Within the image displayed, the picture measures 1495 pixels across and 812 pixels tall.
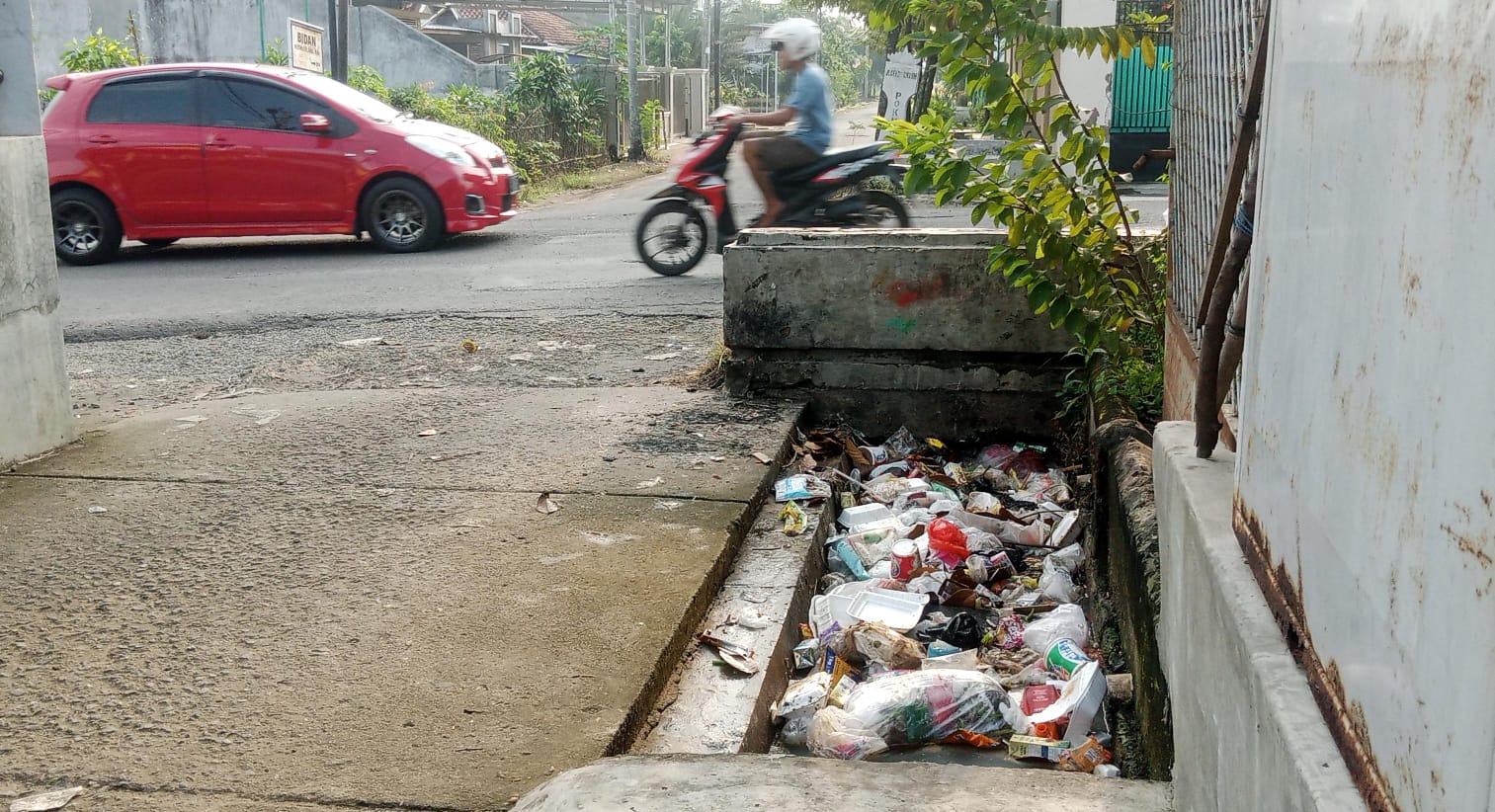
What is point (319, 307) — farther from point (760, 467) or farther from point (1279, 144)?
point (1279, 144)

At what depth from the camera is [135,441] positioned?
4.94 m

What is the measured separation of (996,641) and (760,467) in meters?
1.15

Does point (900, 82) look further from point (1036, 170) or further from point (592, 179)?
point (1036, 170)

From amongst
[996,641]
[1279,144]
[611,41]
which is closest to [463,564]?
[996,641]

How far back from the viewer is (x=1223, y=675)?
172 centimetres

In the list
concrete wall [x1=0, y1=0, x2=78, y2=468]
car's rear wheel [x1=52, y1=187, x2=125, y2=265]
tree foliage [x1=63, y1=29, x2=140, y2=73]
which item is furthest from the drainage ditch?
tree foliage [x1=63, y1=29, x2=140, y2=73]

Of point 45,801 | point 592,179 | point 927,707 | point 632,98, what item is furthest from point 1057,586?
point 632,98

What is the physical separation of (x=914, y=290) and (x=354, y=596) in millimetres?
2695

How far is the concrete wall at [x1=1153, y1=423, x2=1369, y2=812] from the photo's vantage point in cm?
133

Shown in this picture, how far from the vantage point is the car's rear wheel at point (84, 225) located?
11016 mm

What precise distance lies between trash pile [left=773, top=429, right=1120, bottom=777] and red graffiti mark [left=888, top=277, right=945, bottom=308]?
0.57 metres

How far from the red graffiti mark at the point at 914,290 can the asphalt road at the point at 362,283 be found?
9.02ft

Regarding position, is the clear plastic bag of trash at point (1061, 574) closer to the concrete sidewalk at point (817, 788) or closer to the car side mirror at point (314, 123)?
the concrete sidewalk at point (817, 788)

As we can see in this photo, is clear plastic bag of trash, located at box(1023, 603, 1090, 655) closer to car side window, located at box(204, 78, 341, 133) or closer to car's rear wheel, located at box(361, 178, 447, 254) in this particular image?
car's rear wheel, located at box(361, 178, 447, 254)
